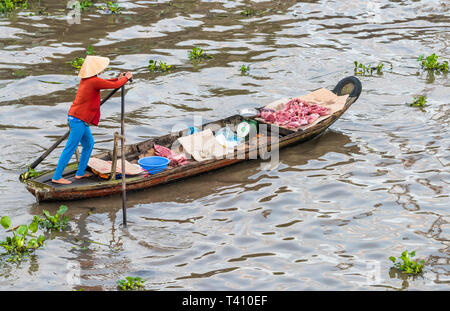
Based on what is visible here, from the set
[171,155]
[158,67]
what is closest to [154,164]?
[171,155]

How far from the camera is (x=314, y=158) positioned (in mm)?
10125

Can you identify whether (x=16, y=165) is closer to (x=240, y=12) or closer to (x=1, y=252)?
(x=1, y=252)

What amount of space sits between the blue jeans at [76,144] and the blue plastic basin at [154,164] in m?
0.79

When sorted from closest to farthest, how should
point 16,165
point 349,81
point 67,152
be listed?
1. point 67,152
2. point 16,165
3. point 349,81

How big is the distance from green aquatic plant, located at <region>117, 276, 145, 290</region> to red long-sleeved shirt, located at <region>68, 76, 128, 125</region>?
8.38ft

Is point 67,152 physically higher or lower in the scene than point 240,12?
lower

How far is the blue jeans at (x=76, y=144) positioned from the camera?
8.30 meters

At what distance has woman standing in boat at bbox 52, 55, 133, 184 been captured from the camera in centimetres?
812

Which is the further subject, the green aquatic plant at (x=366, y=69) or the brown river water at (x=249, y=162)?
the green aquatic plant at (x=366, y=69)

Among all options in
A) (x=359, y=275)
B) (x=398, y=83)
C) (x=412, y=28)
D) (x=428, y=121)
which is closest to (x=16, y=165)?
(x=359, y=275)

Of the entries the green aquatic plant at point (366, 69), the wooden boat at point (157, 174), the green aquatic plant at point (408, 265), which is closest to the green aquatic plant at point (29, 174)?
the wooden boat at point (157, 174)

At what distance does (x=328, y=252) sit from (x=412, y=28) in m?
11.2

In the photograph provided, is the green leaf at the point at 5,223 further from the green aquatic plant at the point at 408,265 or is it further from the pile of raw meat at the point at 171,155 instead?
the green aquatic plant at the point at 408,265
